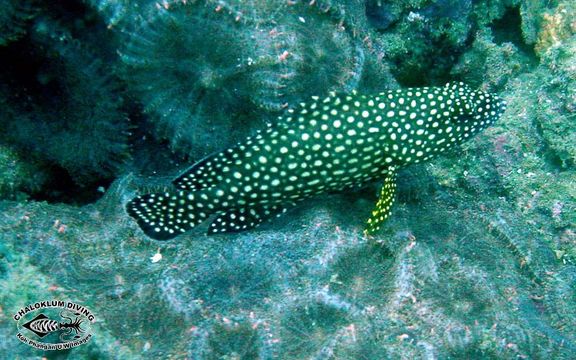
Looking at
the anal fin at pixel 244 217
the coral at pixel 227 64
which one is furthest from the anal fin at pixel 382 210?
the coral at pixel 227 64

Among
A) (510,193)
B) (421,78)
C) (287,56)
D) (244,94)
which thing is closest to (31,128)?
(244,94)

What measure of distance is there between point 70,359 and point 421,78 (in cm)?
657

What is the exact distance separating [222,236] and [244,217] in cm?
32

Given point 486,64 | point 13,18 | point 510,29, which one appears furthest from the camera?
point 510,29

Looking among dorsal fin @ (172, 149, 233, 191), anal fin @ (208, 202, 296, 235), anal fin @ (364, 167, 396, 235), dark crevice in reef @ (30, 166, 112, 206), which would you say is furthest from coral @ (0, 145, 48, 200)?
anal fin @ (364, 167, 396, 235)

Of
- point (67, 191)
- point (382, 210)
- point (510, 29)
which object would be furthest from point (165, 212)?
point (510, 29)

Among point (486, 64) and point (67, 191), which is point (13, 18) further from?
point (486, 64)

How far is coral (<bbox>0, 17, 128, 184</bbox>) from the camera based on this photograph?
15.5 ft

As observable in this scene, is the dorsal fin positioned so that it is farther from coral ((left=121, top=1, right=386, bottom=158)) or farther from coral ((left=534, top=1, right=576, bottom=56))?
coral ((left=534, top=1, right=576, bottom=56))

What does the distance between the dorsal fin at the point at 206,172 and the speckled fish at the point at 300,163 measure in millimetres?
11

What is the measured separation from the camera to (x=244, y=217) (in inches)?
196

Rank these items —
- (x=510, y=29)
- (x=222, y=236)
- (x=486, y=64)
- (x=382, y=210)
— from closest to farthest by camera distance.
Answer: (x=382, y=210) < (x=222, y=236) < (x=486, y=64) < (x=510, y=29)

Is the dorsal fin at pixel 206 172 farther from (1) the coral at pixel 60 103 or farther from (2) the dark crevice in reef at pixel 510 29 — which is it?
(2) the dark crevice in reef at pixel 510 29

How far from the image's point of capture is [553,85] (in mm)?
7094
